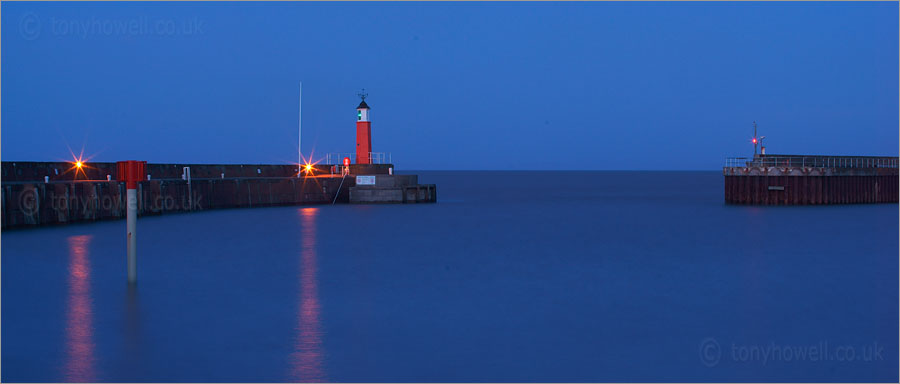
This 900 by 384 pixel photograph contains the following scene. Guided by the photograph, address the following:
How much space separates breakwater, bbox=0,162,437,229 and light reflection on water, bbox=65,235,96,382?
22.2 feet

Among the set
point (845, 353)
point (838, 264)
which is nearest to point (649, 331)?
point (845, 353)

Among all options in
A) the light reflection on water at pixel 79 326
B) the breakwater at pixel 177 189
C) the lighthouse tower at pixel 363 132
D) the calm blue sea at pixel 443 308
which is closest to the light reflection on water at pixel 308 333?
the calm blue sea at pixel 443 308

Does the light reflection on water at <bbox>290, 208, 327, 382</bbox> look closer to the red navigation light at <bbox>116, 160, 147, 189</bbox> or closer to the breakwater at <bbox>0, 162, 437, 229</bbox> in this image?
the red navigation light at <bbox>116, 160, 147, 189</bbox>

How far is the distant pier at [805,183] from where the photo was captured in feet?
102

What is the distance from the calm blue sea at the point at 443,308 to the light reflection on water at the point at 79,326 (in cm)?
3

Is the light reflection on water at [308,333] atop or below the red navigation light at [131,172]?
below

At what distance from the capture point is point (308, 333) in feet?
24.3

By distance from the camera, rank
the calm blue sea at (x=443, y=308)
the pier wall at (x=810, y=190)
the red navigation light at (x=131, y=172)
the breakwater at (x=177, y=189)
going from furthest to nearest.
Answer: the pier wall at (x=810, y=190), the breakwater at (x=177, y=189), the red navigation light at (x=131, y=172), the calm blue sea at (x=443, y=308)

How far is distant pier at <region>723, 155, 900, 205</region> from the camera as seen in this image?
102 feet

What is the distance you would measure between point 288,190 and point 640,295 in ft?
74.1

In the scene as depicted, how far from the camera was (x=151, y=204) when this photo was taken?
79.2ft

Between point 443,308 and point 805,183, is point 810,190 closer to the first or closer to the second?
point 805,183

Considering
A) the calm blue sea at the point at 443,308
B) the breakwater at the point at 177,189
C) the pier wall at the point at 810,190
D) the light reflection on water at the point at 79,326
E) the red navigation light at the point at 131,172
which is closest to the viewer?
the light reflection on water at the point at 79,326

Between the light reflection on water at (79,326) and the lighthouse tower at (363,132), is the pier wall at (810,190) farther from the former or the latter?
the light reflection on water at (79,326)
